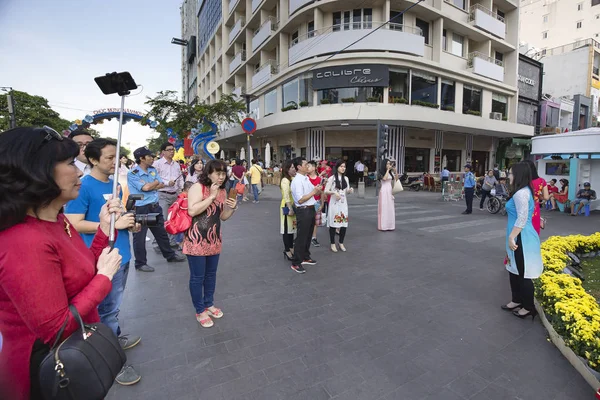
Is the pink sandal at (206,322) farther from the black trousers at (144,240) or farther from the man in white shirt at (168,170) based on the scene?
the man in white shirt at (168,170)

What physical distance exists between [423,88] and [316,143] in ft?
23.5

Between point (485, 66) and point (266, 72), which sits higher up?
point (485, 66)

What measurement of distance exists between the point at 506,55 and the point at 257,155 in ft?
71.5

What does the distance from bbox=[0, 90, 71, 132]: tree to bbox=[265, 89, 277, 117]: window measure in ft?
78.2

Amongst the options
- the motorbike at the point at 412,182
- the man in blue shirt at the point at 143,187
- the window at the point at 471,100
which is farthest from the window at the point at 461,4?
the man in blue shirt at the point at 143,187

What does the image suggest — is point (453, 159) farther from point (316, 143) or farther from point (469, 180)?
point (469, 180)

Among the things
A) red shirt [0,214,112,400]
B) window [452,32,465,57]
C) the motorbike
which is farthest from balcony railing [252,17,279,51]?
red shirt [0,214,112,400]

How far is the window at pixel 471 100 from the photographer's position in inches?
850

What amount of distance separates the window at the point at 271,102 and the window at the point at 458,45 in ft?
40.6

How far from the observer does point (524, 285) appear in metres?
3.57

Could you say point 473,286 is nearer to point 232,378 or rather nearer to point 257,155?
point 232,378

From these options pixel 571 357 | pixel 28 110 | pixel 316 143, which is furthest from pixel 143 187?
pixel 28 110

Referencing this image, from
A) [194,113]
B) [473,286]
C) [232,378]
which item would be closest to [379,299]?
[473,286]

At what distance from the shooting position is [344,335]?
323 centimetres
